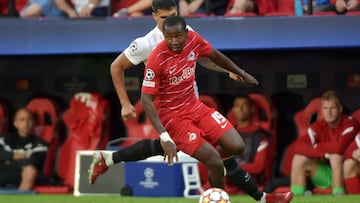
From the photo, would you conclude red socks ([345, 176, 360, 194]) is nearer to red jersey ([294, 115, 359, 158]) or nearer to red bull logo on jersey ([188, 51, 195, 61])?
red jersey ([294, 115, 359, 158])

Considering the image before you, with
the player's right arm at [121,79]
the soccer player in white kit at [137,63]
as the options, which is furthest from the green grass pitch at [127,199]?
the player's right arm at [121,79]

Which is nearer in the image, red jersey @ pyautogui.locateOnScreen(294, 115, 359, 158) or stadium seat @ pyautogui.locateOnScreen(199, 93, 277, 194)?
red jersey @ pyautogui.locateOnScreen(294, 115, 359, 158)

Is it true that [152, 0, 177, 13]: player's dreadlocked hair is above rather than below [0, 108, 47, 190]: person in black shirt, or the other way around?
above

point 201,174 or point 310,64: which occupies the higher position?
point 310,64

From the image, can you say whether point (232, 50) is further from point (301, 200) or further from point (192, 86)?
point (192, 86)

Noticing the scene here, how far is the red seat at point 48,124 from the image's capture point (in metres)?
15.9

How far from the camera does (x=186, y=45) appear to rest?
10.3 m

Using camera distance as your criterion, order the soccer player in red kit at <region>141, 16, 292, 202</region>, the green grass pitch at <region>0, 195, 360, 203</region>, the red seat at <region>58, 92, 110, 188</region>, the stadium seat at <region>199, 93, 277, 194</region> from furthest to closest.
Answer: the red seat at <region>58, 92, 110, 188</region>, the stadium seat at <region>199, 93, 277, 194</region>, the green grass pitch at <region>0, 195, 360, 203</region>, the soccer player in red kit at <region>141, 16, 292, 202</region>

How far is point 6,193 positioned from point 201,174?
2.49m

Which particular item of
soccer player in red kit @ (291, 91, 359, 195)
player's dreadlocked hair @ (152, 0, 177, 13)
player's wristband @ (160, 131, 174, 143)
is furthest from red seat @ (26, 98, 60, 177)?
player's wristband @ (160, 131, 174, 143)

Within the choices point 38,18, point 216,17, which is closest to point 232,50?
point 216,17

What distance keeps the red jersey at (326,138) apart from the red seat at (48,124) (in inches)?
137

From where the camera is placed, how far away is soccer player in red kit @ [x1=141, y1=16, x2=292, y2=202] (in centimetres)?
1009

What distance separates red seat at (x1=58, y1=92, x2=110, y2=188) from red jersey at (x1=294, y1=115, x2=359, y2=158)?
275cm
